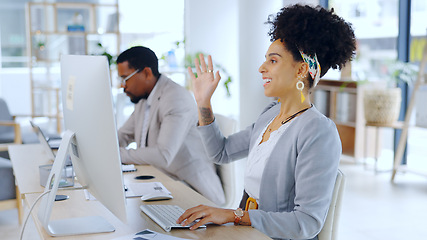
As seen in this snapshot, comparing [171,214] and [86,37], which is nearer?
[171,214]

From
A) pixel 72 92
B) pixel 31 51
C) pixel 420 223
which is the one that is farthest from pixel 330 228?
pixel 31 51

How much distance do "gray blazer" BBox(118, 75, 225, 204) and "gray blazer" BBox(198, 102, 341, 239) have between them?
109 cm

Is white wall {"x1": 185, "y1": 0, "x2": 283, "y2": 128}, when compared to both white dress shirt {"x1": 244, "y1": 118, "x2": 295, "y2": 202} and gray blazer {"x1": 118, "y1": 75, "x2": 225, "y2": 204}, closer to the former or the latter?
gray blazer {"x1": 118, "y1": 75, "x2": 225, "y2": 204}

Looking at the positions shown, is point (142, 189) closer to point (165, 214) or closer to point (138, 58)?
point (165, 214)

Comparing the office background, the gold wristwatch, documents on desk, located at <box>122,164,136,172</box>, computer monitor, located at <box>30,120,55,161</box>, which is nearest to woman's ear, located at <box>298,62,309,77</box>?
the gold wristwatch

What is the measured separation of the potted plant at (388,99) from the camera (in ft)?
17.8

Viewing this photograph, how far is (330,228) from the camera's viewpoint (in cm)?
176

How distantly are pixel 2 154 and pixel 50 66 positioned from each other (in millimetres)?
3096

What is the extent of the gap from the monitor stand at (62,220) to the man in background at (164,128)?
1.05m

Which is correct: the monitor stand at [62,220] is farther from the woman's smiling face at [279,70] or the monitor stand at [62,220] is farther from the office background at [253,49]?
the office background at [253,49]

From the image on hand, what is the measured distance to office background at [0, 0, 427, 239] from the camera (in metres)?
4.67

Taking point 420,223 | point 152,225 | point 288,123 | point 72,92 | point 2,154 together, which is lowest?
point 420,223

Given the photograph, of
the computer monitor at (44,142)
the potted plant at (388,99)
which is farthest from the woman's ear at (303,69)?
the potted plant at (388,99)

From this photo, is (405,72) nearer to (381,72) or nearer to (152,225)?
(381,72)
